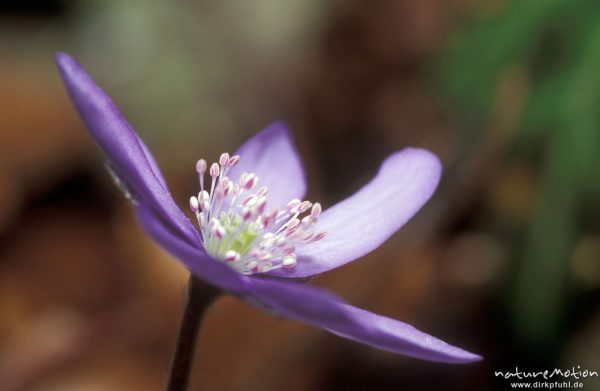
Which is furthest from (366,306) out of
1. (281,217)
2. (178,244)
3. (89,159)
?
(178,244)

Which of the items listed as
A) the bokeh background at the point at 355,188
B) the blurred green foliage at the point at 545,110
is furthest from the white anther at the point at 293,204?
the blurred green foliage at the point at 545,110

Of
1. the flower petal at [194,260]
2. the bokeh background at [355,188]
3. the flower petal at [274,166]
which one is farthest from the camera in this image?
the bokeh background at [355,188]

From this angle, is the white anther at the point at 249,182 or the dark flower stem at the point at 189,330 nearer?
the dark flower stem at the point at 189,330

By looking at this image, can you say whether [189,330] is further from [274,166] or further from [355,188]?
[355,188]

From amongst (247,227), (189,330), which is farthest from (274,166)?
(189,330)

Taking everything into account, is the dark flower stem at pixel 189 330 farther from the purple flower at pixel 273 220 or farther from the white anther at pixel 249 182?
the white anther at pixel 249 182

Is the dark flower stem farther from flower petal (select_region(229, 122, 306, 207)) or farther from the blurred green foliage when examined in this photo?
the blurred green foliage
